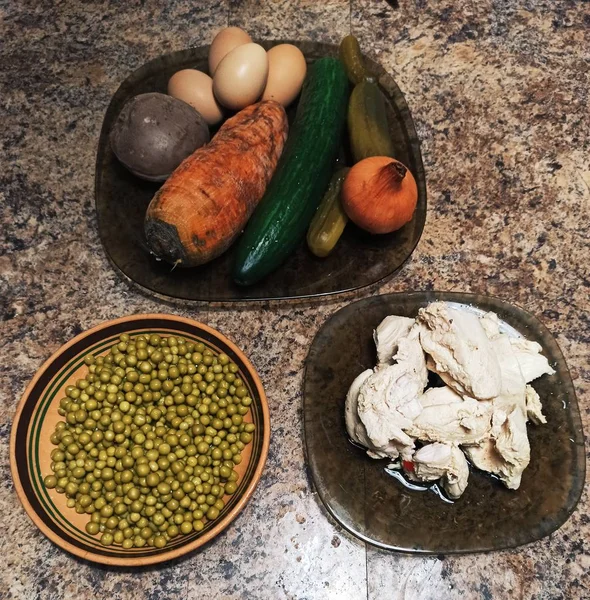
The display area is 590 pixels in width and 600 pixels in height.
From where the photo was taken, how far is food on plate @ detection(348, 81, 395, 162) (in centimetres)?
142

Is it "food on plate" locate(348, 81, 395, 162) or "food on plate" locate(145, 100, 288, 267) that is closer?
"food on plate" locate(145, 100, 288, 267)

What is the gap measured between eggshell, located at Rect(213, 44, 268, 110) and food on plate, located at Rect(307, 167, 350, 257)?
13.1 inches

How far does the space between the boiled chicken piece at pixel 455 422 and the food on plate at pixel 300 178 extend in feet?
1.64

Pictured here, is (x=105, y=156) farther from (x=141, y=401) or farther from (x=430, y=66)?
(x=430, y=66)

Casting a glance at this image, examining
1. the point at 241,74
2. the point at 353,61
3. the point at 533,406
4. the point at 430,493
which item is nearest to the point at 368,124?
the point at 353,61

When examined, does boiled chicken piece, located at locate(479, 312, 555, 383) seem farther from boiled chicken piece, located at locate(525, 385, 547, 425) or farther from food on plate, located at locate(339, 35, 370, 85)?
food on plate, located at locate(339, 35, 370, 85)

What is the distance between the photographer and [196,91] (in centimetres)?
142

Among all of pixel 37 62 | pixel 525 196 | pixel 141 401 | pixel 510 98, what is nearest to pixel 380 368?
pixel 141 401

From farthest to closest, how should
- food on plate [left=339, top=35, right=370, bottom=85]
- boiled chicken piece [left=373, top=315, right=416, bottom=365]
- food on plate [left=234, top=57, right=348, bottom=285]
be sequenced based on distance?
food on plate [left=339, top=35, right=370, bottom=85]
food on plate [left=234, top=57, right=348, bottom=285]
boiled chicken piece [left=373, top=315, right=416, bottom=365]

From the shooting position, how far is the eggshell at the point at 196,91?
1.42 m

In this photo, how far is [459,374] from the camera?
112cm

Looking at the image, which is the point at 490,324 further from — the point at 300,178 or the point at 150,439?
the point at 150,439

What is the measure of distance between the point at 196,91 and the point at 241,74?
13 cm

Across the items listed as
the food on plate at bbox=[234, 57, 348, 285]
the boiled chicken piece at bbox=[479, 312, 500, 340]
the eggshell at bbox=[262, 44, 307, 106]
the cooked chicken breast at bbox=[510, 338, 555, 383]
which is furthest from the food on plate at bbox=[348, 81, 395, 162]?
the cooked chicken breast at bbox=[510, 338, 555, 383]
